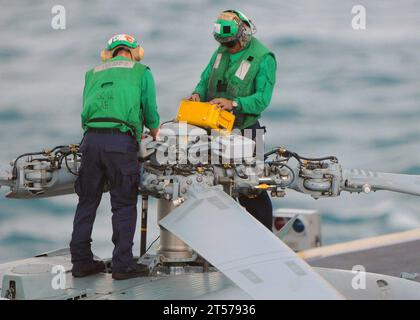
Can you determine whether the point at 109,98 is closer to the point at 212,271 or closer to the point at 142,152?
the point at 142,152

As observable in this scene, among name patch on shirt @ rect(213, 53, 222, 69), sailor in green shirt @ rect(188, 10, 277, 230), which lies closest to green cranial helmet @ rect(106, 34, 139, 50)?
sailor in green shirt @ rect(188, 10, 277, 230)

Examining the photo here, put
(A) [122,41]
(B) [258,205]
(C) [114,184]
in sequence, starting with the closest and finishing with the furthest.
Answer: (C) [114,184]
(A) [122,41]
(B) [258,205]

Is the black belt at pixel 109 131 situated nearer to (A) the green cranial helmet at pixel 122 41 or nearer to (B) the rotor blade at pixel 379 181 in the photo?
(A) the green cranial helmet at pixel 122 41

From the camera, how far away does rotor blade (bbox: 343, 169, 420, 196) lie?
366 inches

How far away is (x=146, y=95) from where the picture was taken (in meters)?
8.42

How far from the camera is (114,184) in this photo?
8.38m

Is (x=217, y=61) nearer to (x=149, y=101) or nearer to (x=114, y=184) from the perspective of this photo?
(x=149, y=101)

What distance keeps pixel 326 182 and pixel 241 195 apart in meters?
0.86

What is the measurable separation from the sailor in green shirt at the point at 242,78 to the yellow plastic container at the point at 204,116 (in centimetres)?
14

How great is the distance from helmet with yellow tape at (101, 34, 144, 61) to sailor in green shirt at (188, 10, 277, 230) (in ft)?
3.19

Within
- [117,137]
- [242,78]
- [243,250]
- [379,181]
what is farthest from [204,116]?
[243,250]

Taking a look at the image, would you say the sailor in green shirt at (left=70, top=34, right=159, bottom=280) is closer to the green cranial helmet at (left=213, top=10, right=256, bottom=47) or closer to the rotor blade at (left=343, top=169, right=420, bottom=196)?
the green cranial helmet at (left=213, top=10, right=256, bottom=47)

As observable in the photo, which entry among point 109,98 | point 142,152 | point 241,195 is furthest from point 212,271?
point 109,98

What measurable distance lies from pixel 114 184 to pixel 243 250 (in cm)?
183
